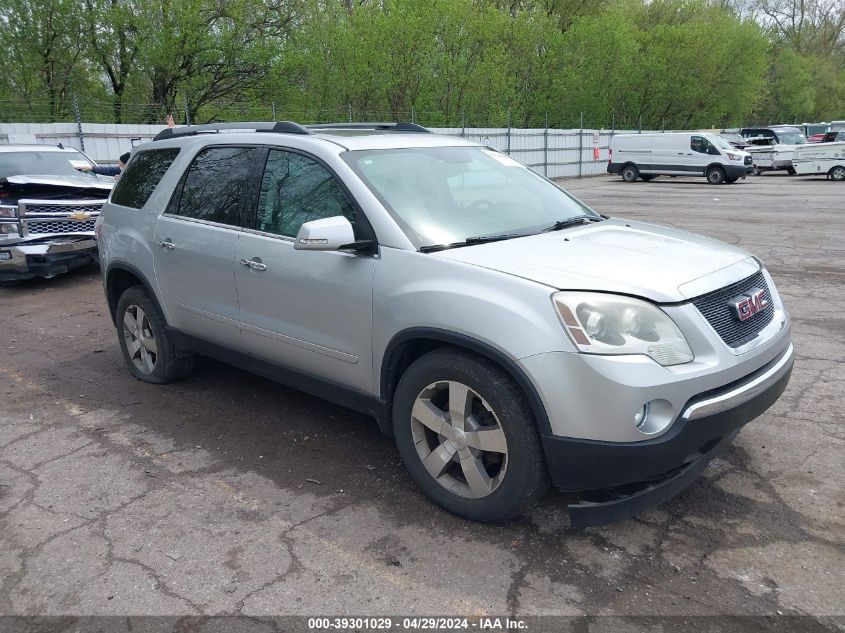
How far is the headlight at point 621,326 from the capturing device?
9.27ft

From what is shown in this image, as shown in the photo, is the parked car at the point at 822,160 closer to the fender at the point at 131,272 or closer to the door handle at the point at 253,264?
the fender at the point at 131,272

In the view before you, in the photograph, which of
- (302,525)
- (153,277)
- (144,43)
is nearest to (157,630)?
(302,525)

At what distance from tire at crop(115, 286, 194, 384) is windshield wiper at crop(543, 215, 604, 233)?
2.77 m

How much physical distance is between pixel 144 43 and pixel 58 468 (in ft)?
78.9

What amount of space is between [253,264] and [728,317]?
97.8 inches

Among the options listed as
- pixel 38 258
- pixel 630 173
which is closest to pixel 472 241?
pixel 38 258

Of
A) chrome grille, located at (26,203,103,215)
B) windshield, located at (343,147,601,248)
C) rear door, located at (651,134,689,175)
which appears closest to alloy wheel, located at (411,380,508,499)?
windshield, located at (343,147,601,248)

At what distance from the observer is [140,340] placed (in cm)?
530

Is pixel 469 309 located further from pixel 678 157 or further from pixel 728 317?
pixel 678 157

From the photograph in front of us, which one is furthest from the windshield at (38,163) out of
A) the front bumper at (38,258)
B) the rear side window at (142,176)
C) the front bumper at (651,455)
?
the front bumper at (651,455)

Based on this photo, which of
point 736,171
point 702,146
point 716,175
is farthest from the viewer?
point 702,146

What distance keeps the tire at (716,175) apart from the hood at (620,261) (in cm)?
2390

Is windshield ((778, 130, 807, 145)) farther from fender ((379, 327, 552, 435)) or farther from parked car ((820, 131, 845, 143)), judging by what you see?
fender ((379, 327, 552, 435))

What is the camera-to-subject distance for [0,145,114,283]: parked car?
8648 mm
